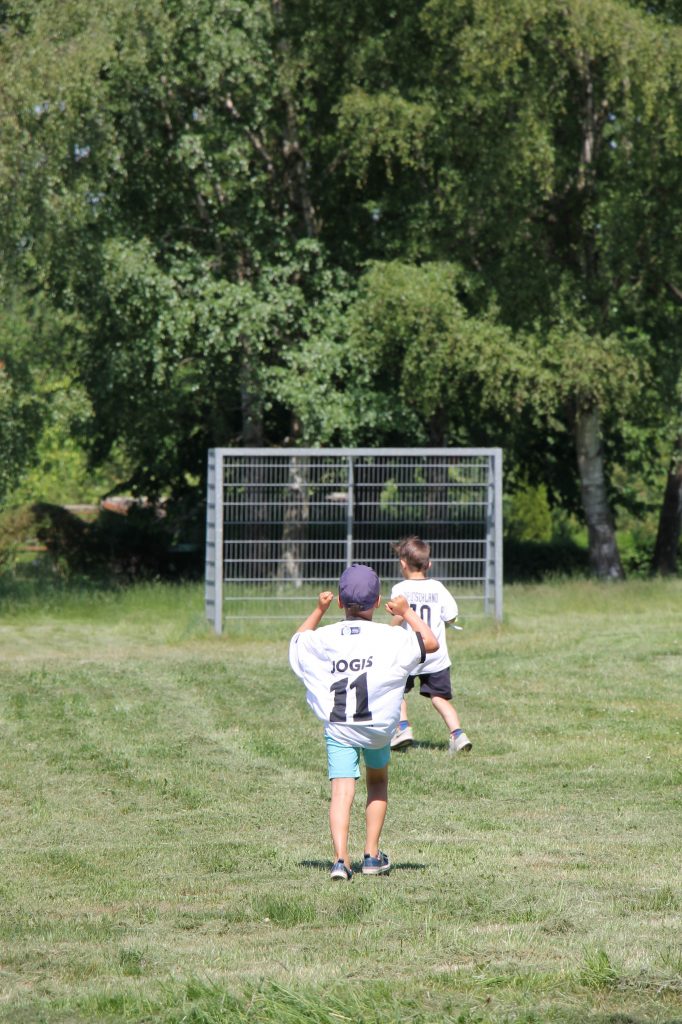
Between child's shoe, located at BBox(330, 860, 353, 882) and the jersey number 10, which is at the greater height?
Answer: the jersey number 10

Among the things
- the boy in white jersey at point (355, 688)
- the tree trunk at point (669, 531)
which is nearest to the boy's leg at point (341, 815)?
the boy in white jersey at point (355, 688)

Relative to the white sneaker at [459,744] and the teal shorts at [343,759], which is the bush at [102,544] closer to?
the white sneaker at [459,744]

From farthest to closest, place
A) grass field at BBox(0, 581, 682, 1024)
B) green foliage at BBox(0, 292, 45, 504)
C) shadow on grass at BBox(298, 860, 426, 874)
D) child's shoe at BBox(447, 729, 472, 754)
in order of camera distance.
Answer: green foliage at BBox(0, 292, 45, 504), child's shoe at BBox(447, 729, 472, 754), shadow on grass at BBox(298, 860, 426, 874), grass field at BBox(0, 581, 682, 1024)

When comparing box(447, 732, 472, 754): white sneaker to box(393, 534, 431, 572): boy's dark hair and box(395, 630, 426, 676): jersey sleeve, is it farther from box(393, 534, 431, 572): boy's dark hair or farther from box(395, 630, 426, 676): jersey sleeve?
box(395, 630, 426, 676): jersey sleeve

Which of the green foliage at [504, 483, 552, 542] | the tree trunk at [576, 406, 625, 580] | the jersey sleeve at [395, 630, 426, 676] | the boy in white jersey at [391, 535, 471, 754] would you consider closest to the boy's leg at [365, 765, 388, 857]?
the jersey sleeve at [395, 630, 426, 676]

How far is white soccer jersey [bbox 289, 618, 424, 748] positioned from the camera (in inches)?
262

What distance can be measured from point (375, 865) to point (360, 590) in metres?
1.26

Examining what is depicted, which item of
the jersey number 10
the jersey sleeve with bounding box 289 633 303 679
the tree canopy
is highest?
the tree canopy

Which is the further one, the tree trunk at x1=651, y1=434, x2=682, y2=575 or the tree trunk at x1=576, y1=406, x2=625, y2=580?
the tree trunk at x1=651, y1=434, x2=682, y2=575

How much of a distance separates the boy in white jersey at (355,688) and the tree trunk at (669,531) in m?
22.6

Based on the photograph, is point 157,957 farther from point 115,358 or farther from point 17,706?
point 115,358

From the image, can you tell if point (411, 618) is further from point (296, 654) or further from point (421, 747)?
point (421, 747)

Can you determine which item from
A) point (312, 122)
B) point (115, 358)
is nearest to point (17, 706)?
point (115, 358)

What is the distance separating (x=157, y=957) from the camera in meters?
5.35
